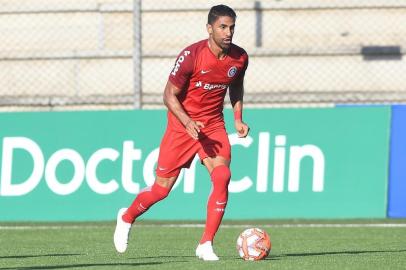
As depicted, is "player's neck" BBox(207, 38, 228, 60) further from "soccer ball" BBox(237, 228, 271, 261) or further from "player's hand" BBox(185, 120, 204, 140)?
"soccer ball" BBox(237, 228, 271, 261)

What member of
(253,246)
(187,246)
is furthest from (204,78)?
(187,246)

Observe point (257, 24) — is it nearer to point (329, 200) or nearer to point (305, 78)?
point (305, 78)

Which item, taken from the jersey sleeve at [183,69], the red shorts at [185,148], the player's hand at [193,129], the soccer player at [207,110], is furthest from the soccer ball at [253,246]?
the jersey sleeve at [183,69]

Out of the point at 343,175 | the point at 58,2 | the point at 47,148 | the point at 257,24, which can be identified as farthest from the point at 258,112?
the point at 58,2

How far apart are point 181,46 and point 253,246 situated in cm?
1029

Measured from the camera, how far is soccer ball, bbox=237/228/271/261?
9664mm

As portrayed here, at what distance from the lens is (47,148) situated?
50.3 ft

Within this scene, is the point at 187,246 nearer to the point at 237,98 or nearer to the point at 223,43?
the point at 237,98

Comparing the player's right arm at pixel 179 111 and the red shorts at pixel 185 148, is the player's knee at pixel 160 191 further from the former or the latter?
the player's right arm at pixel 179 111

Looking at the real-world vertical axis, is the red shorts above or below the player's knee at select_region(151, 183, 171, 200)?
above

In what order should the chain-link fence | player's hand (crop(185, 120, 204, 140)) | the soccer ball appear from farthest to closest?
the chain-link fence
the soccer ball
player's hand (crop(185, 120, 204, 140))

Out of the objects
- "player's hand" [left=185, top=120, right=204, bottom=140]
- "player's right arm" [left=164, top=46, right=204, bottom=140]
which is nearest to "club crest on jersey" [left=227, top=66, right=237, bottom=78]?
"player's right arm" [left=164, top=46, right=204, bottom=140]

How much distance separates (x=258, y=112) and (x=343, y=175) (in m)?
1.36

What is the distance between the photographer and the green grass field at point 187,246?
934cm
